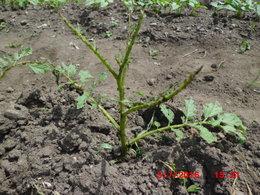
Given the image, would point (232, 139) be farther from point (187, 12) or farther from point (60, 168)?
point (187, 12)

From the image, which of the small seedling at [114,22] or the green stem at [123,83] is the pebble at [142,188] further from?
the small seedling at [114,22]

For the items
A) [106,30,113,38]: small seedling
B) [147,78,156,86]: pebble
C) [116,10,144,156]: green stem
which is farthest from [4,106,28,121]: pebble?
[106,30,113,38]: small seedling

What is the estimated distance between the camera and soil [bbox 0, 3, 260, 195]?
61.9 inches

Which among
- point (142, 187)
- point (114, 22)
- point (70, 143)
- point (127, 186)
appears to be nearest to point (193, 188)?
point (142, 187)

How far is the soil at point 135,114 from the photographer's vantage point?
1.57m

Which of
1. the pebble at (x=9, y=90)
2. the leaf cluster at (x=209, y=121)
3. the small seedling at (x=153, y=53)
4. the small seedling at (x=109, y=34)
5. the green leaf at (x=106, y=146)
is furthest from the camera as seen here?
the small seedling at (x=109, y=34)

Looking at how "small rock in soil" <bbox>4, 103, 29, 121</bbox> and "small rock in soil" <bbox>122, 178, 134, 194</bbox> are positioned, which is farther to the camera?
"small rock in soil" <bbox>4, 103, 29, 121</bbox>

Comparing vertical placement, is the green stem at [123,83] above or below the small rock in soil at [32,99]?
above

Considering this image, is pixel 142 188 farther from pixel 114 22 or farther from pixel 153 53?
pixel 114 22

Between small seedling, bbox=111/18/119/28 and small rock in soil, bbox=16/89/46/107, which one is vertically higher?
small seedling, bbox=111/18/119/28

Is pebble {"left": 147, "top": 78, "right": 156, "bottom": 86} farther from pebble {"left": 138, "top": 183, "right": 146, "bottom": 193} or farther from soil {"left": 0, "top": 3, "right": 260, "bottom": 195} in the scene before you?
pebble {"left": 138, "top": 183, "right": 146, "bottom": 193}

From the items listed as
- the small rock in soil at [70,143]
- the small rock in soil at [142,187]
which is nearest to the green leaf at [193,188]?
the small rock in soil at [142,187]

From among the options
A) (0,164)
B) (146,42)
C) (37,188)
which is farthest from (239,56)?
(0,164)

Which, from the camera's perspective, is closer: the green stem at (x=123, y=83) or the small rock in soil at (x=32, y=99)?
the green stem at (x=123, y=83)
